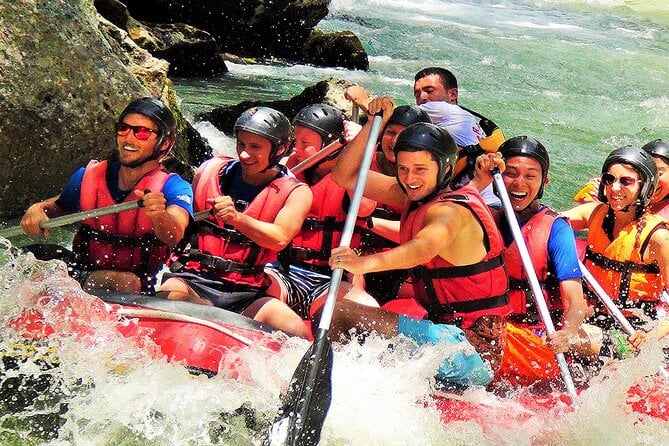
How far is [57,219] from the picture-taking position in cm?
386

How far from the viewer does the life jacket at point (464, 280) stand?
143 inches

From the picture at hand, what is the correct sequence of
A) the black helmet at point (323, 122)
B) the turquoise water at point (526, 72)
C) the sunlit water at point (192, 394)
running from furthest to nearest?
1. the turquoise water at point (526, 72)
2. the black helmet at point (323, 122)
3. the sunlit water at point (192, 394)

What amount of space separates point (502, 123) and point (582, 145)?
1.30 meters

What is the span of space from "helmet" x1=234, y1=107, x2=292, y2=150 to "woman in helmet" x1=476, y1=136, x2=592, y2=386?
3.33 ft

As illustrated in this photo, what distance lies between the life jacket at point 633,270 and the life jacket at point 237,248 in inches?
70.1

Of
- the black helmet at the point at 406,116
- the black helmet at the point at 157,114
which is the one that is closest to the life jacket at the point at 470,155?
the black helmet at the point at 406,116

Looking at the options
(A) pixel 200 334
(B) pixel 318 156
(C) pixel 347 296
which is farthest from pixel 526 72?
(A) pixel 200 334

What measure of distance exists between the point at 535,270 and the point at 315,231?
1.18 meters

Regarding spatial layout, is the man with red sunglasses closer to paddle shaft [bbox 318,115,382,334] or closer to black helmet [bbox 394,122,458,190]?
paddle shaft [bbox 318,115,382,334]

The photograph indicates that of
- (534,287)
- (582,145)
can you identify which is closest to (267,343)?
(534,287)

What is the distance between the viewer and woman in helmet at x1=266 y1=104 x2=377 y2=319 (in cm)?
427

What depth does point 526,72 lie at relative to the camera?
58.5ft

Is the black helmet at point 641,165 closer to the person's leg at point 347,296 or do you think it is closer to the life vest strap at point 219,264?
the person's leg at point 347,296

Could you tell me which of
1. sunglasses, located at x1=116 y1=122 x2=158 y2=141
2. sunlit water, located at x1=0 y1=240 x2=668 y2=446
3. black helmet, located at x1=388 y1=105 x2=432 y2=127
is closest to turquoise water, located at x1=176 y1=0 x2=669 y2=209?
black helmet, located at x1=388 y1=105 x2=432 y2=127
